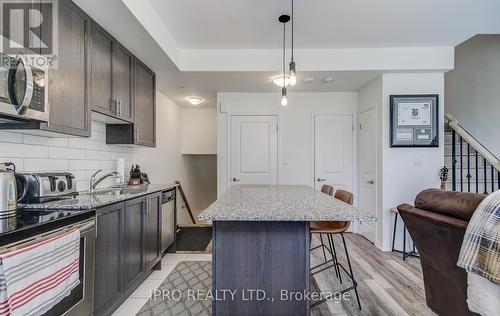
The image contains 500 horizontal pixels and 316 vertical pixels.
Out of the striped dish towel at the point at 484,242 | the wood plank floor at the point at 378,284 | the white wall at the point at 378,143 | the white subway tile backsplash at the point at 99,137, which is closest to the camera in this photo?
the striped dish towel at the point at 484,242

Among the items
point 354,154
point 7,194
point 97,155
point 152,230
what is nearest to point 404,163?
point 354,154

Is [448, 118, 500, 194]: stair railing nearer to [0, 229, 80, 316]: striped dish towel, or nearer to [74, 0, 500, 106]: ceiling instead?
[74, 0, 500, 106]: ceiling

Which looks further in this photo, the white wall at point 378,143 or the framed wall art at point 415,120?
the white wall at point 378,143

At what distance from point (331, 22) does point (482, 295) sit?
8.39 ft

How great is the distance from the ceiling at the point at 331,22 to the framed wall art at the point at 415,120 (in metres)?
0.69

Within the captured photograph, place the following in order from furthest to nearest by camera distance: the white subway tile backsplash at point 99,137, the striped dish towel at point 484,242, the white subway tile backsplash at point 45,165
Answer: the white subway tile backsplash at point 99,137 < the white subway tile backsplash at point 45,165 < the striped dish towel at point 484,242

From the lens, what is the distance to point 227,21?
268cm

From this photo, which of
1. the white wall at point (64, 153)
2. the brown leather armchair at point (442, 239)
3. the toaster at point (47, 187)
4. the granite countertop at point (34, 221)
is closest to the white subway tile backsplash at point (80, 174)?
the white wall at point (64, 153)

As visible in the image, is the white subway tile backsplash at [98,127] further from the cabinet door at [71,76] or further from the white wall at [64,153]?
the cabinet door at [71,76]

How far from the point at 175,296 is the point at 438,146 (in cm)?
369

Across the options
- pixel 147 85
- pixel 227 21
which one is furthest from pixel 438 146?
pixel 147 85

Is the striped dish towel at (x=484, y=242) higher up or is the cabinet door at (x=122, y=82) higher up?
the cabinet door at (x=122, y=82)

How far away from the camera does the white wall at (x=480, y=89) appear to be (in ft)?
14.5

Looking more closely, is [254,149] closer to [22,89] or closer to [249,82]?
[249,82]
